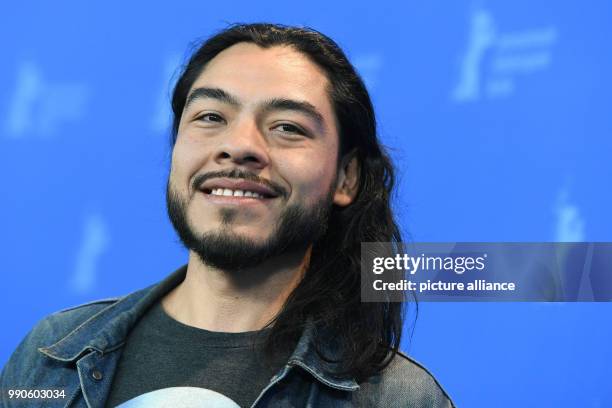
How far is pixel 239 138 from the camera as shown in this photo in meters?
1.46

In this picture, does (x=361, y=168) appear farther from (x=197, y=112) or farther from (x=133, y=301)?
(x=133, y=301)

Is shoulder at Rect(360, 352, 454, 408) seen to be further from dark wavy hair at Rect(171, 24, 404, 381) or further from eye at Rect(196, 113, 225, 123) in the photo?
eye at Rect(196, 113, 225, 123)

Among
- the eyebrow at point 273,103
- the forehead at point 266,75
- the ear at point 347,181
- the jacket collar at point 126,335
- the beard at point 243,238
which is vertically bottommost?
the jacket collar at point 126,335

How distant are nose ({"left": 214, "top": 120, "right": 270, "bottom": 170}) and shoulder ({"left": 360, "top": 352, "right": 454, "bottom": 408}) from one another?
380 millimetres

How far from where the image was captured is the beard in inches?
56.9

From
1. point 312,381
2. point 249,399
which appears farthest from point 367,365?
point 249,399

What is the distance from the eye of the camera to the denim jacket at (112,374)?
55.2 inches

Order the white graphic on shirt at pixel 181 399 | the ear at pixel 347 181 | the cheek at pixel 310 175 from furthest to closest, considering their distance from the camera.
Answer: the ear at pixel 347 181, the cheek at pixel 310 175, the white graphic on shirt at pixel 181 399

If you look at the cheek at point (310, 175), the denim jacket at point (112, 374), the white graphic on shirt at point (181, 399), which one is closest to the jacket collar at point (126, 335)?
the denim jacket at point (112, 374)

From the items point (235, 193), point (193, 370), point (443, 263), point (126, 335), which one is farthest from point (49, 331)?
point (443, 263)

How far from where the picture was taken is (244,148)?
145 cm

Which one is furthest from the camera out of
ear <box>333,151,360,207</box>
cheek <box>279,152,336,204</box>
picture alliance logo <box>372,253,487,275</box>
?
picture alliance logo <box>372,253,487,275</box>

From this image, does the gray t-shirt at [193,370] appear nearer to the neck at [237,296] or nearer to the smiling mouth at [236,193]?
the neck at [237,296]

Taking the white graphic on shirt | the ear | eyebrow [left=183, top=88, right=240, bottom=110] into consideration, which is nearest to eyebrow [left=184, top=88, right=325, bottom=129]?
eyebrow [left=183, top=88, right=240, bottom=110]
